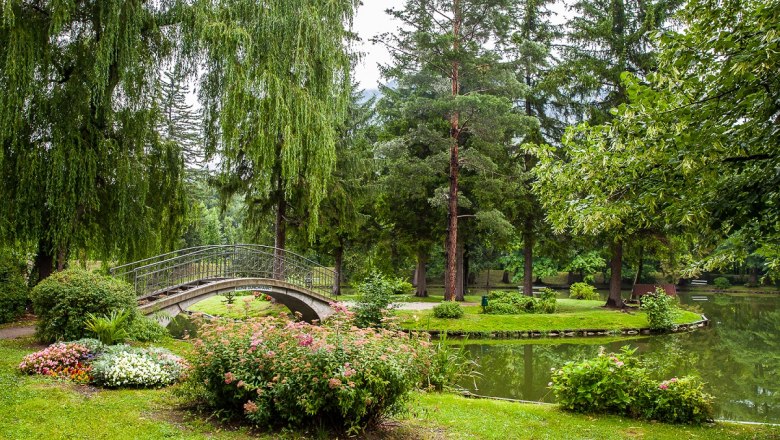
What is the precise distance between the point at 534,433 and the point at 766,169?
463 cm

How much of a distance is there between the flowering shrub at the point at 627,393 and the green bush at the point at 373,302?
18.6ft

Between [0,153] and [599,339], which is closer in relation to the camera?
[0,153]

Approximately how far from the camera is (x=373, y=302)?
14.8 metres

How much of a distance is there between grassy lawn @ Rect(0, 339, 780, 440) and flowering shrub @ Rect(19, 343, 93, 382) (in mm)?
268

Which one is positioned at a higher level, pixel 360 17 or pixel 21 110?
pixel 360 17

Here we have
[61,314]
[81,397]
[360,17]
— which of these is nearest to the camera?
[81,397]

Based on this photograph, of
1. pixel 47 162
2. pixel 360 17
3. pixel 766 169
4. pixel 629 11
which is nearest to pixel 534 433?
pixel 766 169

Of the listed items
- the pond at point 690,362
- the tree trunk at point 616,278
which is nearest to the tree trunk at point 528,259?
the tree trunk at point 616,278

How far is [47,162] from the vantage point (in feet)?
43.2

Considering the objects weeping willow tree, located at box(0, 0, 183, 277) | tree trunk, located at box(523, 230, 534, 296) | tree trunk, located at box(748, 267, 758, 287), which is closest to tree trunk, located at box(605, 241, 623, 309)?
tree trunk, located at box(523, 230, 534, 296)

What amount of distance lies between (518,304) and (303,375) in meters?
20.5

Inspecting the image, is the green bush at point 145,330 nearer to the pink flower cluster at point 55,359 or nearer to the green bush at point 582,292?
the pink flower cluster at point 55,359

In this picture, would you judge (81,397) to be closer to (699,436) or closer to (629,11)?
(699,436)

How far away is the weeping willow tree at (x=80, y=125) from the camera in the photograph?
12734 mm
